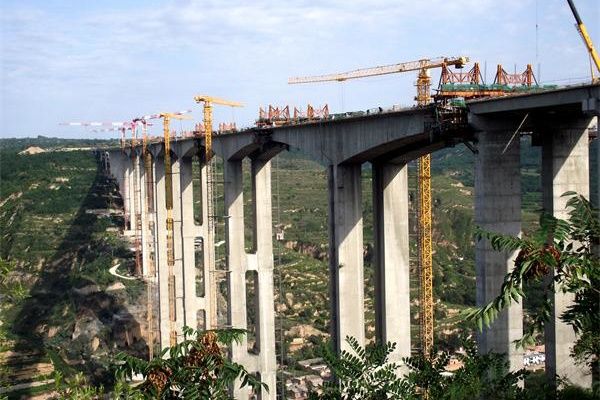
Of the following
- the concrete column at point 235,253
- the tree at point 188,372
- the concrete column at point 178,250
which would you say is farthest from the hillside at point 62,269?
the tree at point 188,372

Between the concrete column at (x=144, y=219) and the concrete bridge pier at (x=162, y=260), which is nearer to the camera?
the concrete bridge pier at (x=162, y=260)

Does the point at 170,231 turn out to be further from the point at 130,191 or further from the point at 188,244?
the point at 130,191

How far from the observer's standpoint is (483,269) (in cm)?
2069

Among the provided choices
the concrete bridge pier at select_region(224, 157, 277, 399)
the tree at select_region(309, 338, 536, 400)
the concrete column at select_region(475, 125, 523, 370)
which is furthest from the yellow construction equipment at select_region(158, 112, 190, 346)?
the tree at select_region(309, 338, 536, 400)

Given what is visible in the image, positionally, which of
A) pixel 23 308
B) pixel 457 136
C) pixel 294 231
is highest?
pixel 457 136

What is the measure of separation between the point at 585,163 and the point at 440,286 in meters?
52.4

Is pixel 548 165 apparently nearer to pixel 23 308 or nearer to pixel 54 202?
pixel 23 308

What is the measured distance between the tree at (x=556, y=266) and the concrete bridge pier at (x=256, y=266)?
101 ft

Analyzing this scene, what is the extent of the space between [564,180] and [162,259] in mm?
38022

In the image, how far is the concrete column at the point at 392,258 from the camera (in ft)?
95.3

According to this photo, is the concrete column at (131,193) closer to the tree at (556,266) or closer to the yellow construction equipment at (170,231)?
the yellow construction equipment at (170,231)

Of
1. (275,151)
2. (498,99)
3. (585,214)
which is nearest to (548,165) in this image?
(498,99)

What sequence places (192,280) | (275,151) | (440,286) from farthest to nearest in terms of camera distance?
(440,286) < (192,280) < (275,151)

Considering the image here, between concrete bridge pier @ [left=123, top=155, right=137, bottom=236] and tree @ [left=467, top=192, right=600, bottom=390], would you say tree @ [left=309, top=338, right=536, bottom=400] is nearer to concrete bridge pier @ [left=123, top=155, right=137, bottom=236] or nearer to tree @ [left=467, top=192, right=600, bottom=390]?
tree @ [left=467, top=192, right=600, bottom=390]
